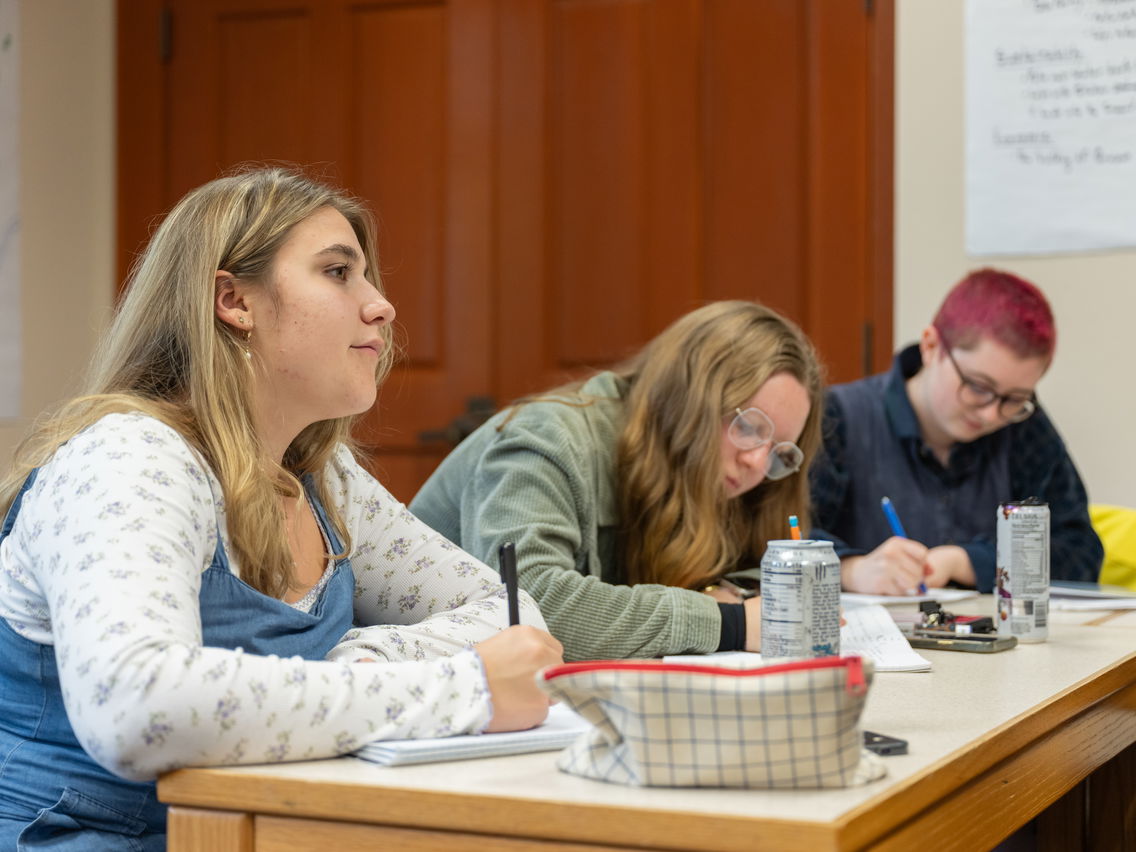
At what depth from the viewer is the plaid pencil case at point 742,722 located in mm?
939

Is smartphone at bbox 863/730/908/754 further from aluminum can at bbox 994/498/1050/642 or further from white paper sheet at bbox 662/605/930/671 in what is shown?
aluminum can at bbox 994/498/1050/642

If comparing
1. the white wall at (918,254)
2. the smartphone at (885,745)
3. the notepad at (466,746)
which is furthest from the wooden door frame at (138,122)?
the smartphone at (885,745)

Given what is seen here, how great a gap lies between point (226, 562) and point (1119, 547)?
2.11 meters

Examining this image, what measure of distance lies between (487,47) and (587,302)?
71cm

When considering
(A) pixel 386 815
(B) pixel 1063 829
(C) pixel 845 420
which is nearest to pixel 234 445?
(A) pixel 386 815

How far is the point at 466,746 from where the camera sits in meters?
1.08

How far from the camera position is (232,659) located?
1.05m

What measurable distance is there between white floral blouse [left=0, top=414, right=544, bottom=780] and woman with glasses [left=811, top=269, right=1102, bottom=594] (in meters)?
1.54

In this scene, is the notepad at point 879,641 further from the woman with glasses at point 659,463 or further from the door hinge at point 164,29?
the door hinge at point 164,29

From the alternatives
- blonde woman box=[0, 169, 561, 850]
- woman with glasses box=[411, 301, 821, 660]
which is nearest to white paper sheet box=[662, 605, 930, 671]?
woman with glasses box=[411, 301, 821, 660]

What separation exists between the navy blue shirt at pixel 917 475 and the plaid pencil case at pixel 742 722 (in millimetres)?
1753

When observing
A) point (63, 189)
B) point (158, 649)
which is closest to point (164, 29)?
point (63, 189)

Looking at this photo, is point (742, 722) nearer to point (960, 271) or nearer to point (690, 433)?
point (690, 433)

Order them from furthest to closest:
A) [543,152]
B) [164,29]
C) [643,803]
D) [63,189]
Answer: [164,29] < [63,189] < [543,152] < [643,803]
